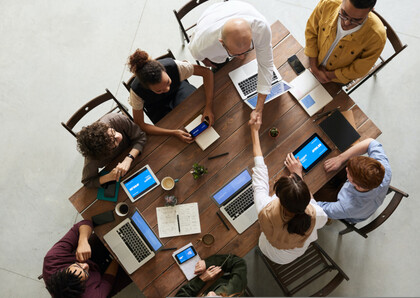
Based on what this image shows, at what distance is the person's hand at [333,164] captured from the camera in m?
2.23

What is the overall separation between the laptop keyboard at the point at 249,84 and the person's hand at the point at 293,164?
1.94 ft

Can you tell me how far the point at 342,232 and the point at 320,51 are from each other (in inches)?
64.0

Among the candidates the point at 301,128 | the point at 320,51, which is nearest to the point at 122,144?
the point at 301,128

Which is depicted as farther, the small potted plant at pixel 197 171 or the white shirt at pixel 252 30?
the small potted plant at pixel 197 171

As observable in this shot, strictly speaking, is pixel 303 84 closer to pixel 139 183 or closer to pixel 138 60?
pixel 138 60

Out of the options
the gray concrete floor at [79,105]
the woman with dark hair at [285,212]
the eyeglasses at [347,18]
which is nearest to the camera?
the woman with dark hair at [285,212]

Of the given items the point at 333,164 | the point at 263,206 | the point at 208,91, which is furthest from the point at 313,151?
the point at 208,91

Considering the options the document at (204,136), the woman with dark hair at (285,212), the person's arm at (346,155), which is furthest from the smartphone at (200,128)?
the person's arm at (346,155)

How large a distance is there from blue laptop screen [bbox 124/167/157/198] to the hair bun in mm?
766

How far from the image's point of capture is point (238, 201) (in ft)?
7.33

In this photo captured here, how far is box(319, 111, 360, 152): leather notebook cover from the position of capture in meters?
2.29

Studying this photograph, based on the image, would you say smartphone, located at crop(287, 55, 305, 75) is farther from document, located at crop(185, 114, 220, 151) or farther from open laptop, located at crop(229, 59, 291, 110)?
document, located at crop(185, 114, 220, 151)

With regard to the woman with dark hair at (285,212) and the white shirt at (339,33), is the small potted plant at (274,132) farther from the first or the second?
the white shirt at (339,33)

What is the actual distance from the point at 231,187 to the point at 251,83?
84 centimetres
